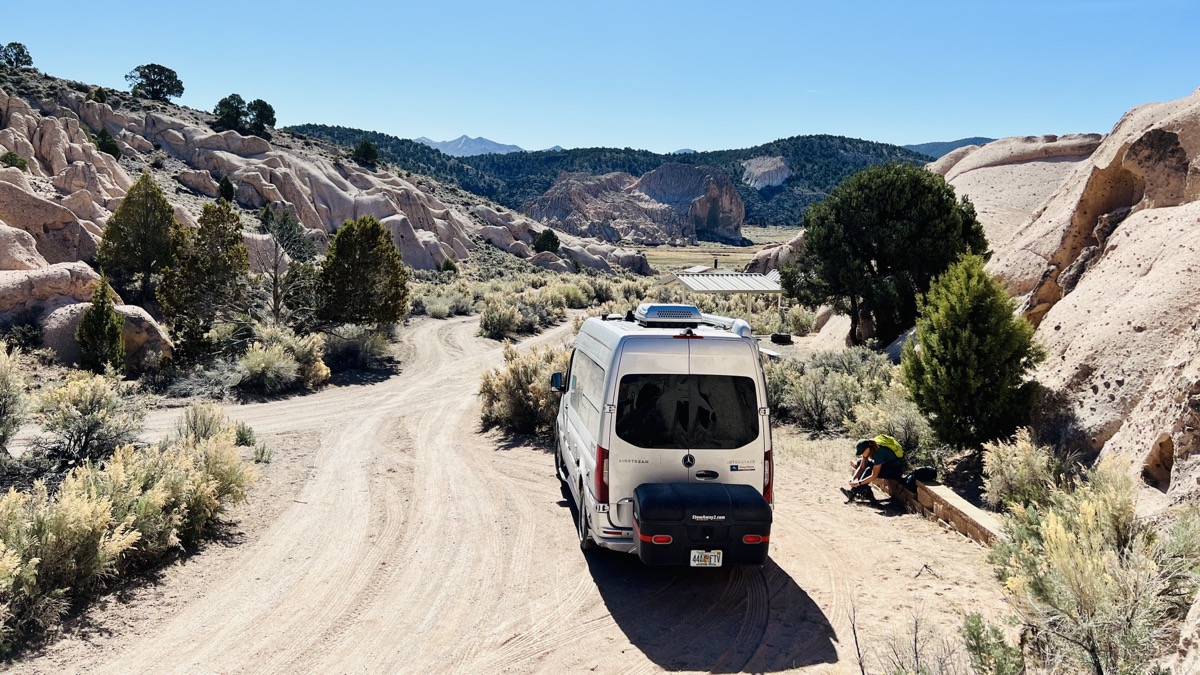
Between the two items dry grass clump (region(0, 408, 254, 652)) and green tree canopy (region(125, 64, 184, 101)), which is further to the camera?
green tree canopy (region(125, 64, 184, 101))

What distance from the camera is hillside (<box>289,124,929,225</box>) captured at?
531 feet

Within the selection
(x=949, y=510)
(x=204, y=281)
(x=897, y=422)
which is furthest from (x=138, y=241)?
(x=949, y=510)

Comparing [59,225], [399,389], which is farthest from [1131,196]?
[59,225]

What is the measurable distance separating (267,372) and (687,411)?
16.0m

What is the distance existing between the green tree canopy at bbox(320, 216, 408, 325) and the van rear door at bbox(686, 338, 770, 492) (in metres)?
20.8

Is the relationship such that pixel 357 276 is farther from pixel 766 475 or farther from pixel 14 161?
pixel 14 161

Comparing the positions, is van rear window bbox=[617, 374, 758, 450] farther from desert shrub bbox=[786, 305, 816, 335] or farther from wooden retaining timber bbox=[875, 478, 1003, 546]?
desert shrub bbox=[786, 305, 816, 335]

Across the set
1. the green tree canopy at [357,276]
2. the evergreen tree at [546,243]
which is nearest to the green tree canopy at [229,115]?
the evergreen tree at [546,243]

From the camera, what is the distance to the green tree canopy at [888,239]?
2283cm

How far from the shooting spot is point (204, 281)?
858 inches

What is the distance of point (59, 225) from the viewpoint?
27594 millimetres

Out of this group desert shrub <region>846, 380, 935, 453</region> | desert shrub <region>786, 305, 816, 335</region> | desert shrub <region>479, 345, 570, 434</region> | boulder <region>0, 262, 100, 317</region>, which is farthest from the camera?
desert shrub <region>786, 305, 816, 335</region>

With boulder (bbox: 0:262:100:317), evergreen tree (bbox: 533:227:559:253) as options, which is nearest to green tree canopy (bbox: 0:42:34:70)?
evergreen tree (bbox: 533:227:559:253)

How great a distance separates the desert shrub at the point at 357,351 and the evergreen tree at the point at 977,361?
1918cm
